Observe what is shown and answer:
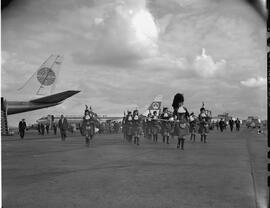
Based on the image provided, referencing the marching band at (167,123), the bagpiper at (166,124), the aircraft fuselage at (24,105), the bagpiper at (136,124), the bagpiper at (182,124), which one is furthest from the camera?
the aircraft fuselage at (24,105)

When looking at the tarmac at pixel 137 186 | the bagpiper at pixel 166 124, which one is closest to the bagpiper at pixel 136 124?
the bagpiper at pixel 166 124

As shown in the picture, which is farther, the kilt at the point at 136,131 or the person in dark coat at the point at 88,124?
the kilt at the point at 136,131

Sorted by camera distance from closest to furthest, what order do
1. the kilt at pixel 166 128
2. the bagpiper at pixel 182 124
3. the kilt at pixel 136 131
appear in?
1. the bagpiper at pixel 182 124
2. the kilt at pixel 136 131
3. the kilt at pixel 166 128

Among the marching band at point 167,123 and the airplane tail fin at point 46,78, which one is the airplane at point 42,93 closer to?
the airplane tail fin at point 46,78

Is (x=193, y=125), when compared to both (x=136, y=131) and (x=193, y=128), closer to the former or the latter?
(x=193, y=128)

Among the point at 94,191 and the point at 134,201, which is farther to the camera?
the point at 94,191

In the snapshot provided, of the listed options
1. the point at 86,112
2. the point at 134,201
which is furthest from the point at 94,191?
the point at 86,112

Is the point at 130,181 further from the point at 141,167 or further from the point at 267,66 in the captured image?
the point at 267,66

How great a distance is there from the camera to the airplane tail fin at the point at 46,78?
3337 cm

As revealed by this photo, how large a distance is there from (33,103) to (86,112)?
51.5 feet

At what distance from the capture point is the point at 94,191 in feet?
18.7

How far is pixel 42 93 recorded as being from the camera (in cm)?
3319

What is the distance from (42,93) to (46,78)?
3442 mm

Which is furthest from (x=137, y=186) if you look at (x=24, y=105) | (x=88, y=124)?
(x=24, y=105)
